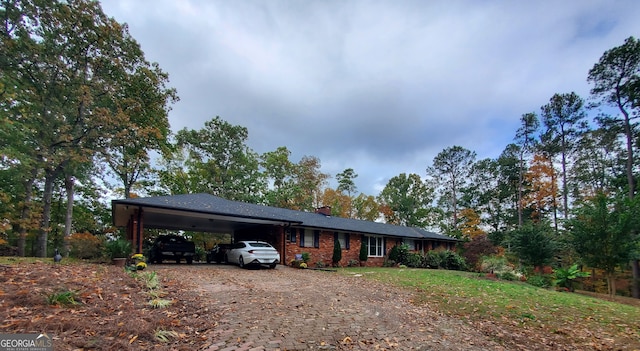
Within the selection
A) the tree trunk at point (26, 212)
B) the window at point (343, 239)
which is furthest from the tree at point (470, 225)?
the tree trunk at point (26, 212)

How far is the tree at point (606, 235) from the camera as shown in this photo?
45.8ft

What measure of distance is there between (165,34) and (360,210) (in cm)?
3404

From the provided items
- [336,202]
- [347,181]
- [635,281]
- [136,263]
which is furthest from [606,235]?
[347,181]

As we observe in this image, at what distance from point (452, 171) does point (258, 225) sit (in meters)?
29.6

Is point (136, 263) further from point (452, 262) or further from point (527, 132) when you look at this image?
point (527, 132)

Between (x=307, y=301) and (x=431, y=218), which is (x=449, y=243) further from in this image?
(x=307, y=301)

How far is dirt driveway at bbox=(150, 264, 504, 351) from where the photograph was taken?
4398 millimetres

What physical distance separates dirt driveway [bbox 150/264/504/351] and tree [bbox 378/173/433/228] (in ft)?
116

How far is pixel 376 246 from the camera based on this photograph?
22.8m

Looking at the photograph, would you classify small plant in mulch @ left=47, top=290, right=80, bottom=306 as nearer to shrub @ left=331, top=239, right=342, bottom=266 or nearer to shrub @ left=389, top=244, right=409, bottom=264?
shrub @ left=331, top=239, right=342, bottom=266

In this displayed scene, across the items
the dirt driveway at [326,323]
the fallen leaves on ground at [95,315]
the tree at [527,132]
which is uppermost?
the tree at [527,132]

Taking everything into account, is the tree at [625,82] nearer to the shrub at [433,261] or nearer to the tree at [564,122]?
the tree at [564,122]

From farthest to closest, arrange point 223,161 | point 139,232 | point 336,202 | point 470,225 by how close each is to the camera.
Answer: point 336,202
point 470,225
point 223,161
point 139,232

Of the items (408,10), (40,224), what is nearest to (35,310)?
(408,10)
